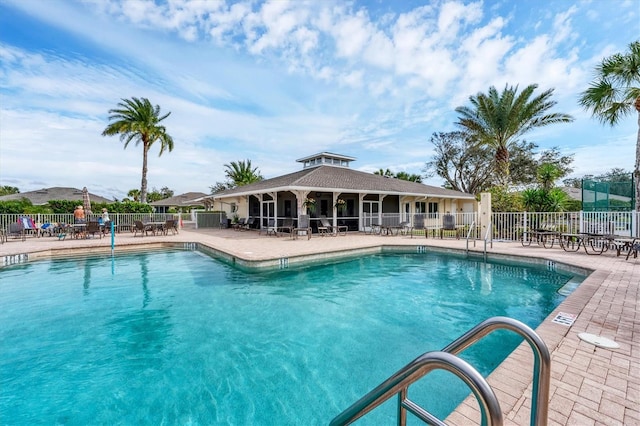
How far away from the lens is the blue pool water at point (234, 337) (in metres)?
3.28

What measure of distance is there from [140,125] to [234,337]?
26233 millimetres

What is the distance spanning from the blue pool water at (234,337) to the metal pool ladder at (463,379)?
1.94m

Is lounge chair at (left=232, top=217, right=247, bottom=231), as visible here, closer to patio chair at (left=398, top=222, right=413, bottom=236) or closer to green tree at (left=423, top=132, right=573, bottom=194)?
patio chair at (left=398, top=222, right=413, bottom=236)

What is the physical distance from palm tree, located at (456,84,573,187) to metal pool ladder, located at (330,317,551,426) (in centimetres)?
2101

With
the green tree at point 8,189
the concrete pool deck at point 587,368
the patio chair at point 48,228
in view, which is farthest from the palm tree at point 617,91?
the green tree at point 8,189

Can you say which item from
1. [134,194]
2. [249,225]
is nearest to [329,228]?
[249,225]

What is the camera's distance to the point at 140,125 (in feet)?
80.5

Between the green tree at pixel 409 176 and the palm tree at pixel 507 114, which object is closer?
the palm tree at pixel 507 114

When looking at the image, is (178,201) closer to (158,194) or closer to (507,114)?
(158,194)

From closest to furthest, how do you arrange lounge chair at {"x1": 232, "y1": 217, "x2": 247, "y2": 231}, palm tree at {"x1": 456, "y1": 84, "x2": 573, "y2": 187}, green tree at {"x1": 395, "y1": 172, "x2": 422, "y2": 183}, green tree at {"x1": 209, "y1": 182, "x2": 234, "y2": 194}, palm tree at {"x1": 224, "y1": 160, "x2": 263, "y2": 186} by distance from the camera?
palm tree at {"x1": 456, "y1": 84, "x2": 573, "y2": 187}, lounge chair at {"x1": 232, "y1": 217, "x2": 247, "y2": 231}, palm tree at {"x1": 224, "y1": 160, "x2": 263, "y2": 186}, green tree at {"x1": 395, "y1": 172, "x2": 422, "y2": 183}, green tree at {"x1": 209, "y1": 182, "x2": 234, "y2": 194}

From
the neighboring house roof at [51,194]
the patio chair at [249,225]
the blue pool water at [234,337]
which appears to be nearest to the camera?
the blue pool water at [234,337]

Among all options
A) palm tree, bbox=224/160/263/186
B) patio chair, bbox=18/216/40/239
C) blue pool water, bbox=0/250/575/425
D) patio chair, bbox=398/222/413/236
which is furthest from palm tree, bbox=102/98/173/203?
patio chair, bbox=398/222/413/236

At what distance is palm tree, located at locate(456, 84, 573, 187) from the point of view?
1800cm

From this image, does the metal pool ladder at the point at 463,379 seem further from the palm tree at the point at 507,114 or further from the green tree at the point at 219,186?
the green tree at the point at 219,186
